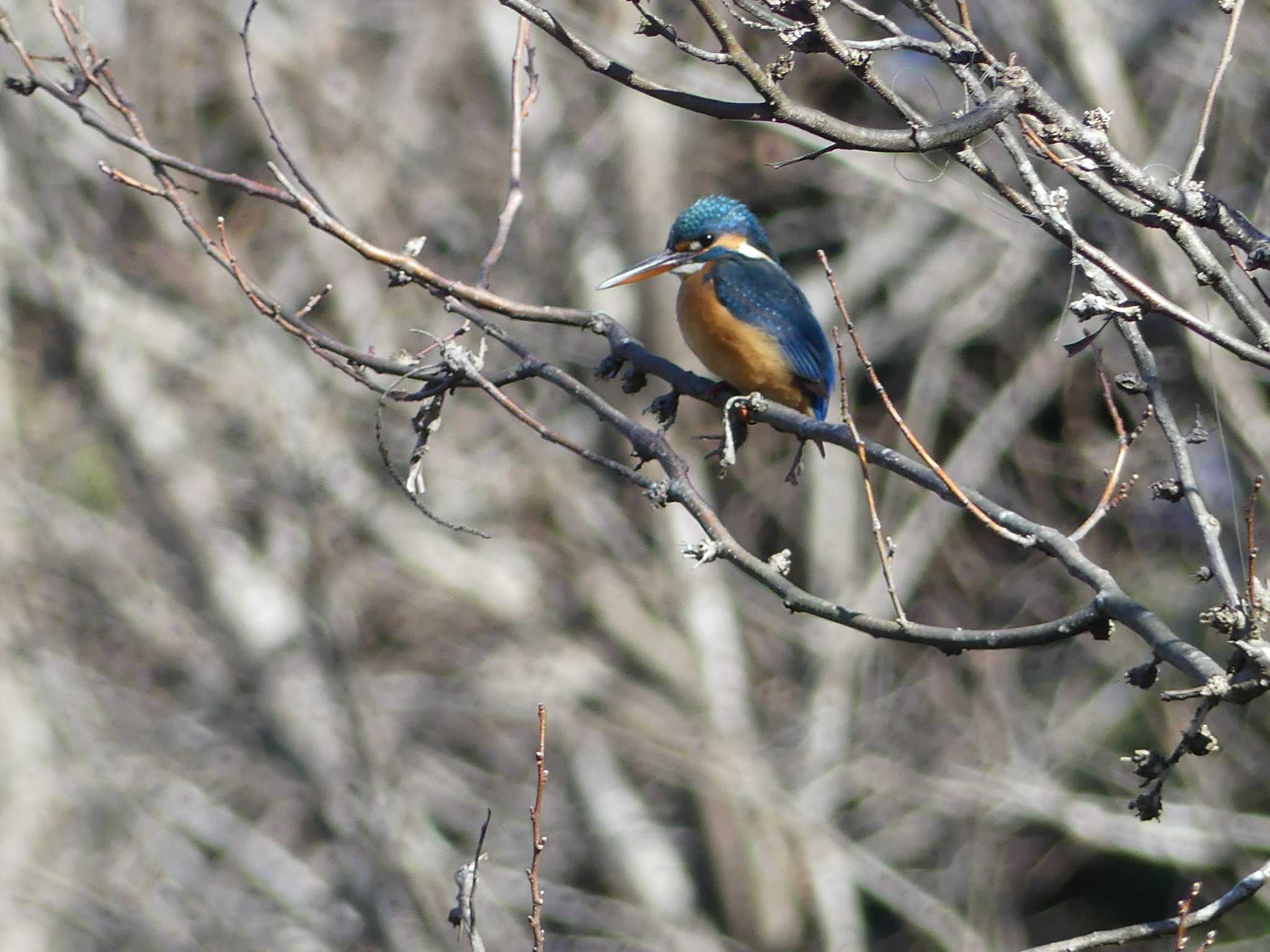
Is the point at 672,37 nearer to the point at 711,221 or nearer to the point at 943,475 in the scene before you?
the point at 943,475

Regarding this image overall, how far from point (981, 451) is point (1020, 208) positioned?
5.80 m

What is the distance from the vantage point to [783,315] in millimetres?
3594

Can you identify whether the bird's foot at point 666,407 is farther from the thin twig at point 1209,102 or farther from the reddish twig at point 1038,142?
the thin twig at point 1209,102

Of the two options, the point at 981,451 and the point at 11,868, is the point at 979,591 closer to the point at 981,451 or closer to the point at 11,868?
the point at 981,451

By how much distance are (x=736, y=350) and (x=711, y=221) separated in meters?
0.64

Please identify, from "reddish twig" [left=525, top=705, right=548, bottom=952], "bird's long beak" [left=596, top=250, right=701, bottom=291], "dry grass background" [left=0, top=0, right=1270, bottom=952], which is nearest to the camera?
"reddish twig" [left=525, top=705, right=548, bottom=952]

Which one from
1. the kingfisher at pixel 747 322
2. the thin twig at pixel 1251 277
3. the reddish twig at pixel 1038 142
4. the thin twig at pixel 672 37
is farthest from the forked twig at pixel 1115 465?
the kingfisher at pixel 747 322

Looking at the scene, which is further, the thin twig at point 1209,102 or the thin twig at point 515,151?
the thin twig at point 515,151

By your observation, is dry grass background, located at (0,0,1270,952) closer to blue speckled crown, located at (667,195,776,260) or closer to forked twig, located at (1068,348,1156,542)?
blue speckled crown, located at (667,195,776,260)

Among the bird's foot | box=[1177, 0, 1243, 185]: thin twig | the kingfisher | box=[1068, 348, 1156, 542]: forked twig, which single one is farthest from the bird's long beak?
box=[1177, 0, 1243, 185]: thin twig

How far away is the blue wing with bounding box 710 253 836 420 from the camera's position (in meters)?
3.55

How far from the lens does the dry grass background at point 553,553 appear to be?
6.70 metres

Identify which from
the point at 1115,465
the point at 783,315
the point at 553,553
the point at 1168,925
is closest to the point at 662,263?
the point at 783,315

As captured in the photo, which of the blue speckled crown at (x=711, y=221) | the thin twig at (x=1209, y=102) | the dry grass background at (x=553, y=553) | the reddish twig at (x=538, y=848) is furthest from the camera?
the dry grass background at (x=553, y=553)
